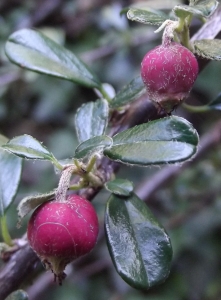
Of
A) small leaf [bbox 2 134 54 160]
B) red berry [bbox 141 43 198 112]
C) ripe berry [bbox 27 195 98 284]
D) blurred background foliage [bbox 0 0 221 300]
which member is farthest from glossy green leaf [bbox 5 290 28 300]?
blurred background foliage [bbox 0 0 221 300]

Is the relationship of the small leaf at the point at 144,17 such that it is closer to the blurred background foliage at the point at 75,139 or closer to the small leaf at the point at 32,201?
the small leaf at the point at 32,201

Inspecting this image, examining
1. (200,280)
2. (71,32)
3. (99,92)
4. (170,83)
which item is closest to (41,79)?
(71,32)

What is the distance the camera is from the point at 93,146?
0.53 m

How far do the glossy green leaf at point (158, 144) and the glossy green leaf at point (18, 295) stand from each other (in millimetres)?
213

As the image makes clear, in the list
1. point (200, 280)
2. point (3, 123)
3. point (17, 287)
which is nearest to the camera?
point (17, 287)

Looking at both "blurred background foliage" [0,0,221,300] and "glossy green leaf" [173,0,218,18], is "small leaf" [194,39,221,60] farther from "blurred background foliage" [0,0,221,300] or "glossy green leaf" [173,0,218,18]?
"blurred background foliage" [0,0,221,300]

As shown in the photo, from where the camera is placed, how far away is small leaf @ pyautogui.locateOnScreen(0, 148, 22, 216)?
73 cm

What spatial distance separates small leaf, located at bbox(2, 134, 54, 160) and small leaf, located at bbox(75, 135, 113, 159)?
38 mm

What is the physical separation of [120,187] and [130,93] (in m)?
Answer: 0.17

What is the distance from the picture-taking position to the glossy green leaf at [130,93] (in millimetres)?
681

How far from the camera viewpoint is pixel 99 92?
2.72 ft

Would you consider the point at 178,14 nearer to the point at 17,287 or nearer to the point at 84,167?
the point at 84,167

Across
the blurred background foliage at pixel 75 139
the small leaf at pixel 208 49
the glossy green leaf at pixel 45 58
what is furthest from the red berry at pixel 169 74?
the blurred background foliage at pixel 75 139

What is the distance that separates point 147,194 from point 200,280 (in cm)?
77
